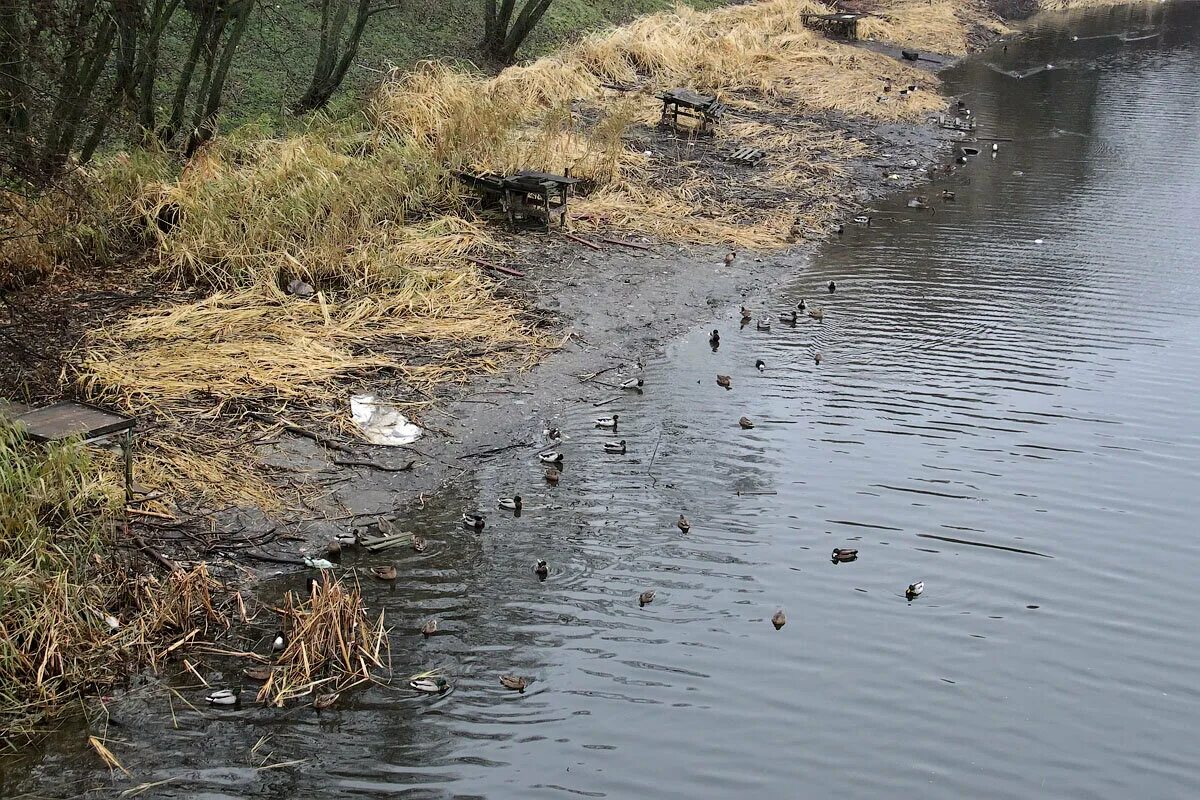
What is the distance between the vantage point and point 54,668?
490cm

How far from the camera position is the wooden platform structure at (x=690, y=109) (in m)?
14.5

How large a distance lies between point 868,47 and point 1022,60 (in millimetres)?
4025

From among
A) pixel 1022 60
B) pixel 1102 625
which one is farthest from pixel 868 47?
pixel 1102 625

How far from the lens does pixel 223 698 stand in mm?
4828

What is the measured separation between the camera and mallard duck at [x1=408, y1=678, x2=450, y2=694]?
5000 millimetres

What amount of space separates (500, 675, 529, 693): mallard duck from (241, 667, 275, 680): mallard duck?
1.07 m

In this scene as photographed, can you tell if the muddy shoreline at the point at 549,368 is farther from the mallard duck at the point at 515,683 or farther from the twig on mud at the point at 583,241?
the mallard duck at the point at 515,683

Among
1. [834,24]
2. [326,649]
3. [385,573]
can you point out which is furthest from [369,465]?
[834,24]

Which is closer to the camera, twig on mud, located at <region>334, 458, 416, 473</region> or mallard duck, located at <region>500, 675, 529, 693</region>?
mallard duck, located at <region>500, 675, 529, 693</region>

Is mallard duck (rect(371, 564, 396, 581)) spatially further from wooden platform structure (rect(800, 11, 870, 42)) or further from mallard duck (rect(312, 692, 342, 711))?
wooden platform structure (rect(800, 11, 870, 42))

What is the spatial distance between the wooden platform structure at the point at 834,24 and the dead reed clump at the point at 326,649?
20.7 meters

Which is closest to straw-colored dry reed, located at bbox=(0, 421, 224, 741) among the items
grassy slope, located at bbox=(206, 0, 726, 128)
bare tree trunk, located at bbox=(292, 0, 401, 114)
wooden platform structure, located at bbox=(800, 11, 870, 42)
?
grassy slope, located at bbox=(206, 0, 726, 128)

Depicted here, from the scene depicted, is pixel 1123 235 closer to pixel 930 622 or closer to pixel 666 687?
pixel 930 622

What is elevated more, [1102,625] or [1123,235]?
[1123,235]
